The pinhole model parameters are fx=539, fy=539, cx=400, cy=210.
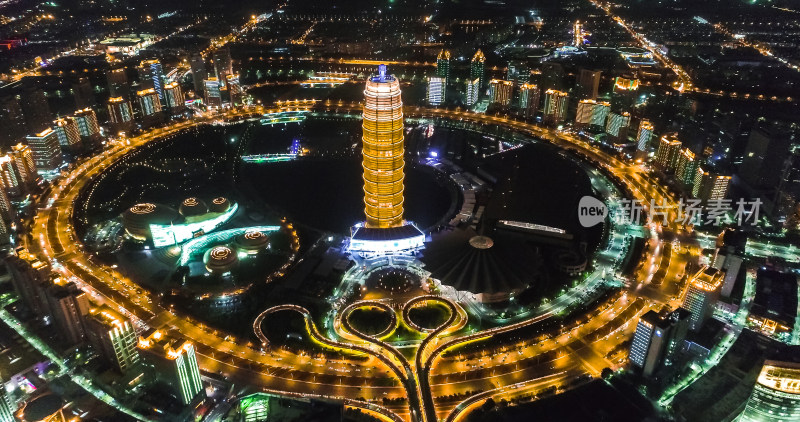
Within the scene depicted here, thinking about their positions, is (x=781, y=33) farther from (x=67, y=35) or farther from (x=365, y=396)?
(x=67, y=35)

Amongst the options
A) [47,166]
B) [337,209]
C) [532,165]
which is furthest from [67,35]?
[532,165]

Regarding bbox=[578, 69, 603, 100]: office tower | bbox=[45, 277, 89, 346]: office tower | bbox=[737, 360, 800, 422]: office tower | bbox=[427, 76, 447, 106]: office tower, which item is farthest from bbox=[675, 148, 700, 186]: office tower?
bbox=[45, 277, 89, 346]: office tower

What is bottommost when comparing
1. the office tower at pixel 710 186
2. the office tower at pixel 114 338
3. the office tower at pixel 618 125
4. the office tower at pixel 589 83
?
the office tower at pixel 114 338

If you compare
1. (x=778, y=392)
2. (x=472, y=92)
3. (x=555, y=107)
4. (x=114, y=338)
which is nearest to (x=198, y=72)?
(x=472, y=92)

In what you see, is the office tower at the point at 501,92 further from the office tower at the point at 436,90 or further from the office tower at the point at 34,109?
the office tower at the point at 34,109

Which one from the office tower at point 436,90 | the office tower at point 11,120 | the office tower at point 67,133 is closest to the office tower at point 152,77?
the office tower at point 67,133

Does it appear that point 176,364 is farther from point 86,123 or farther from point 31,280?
point 86,123
